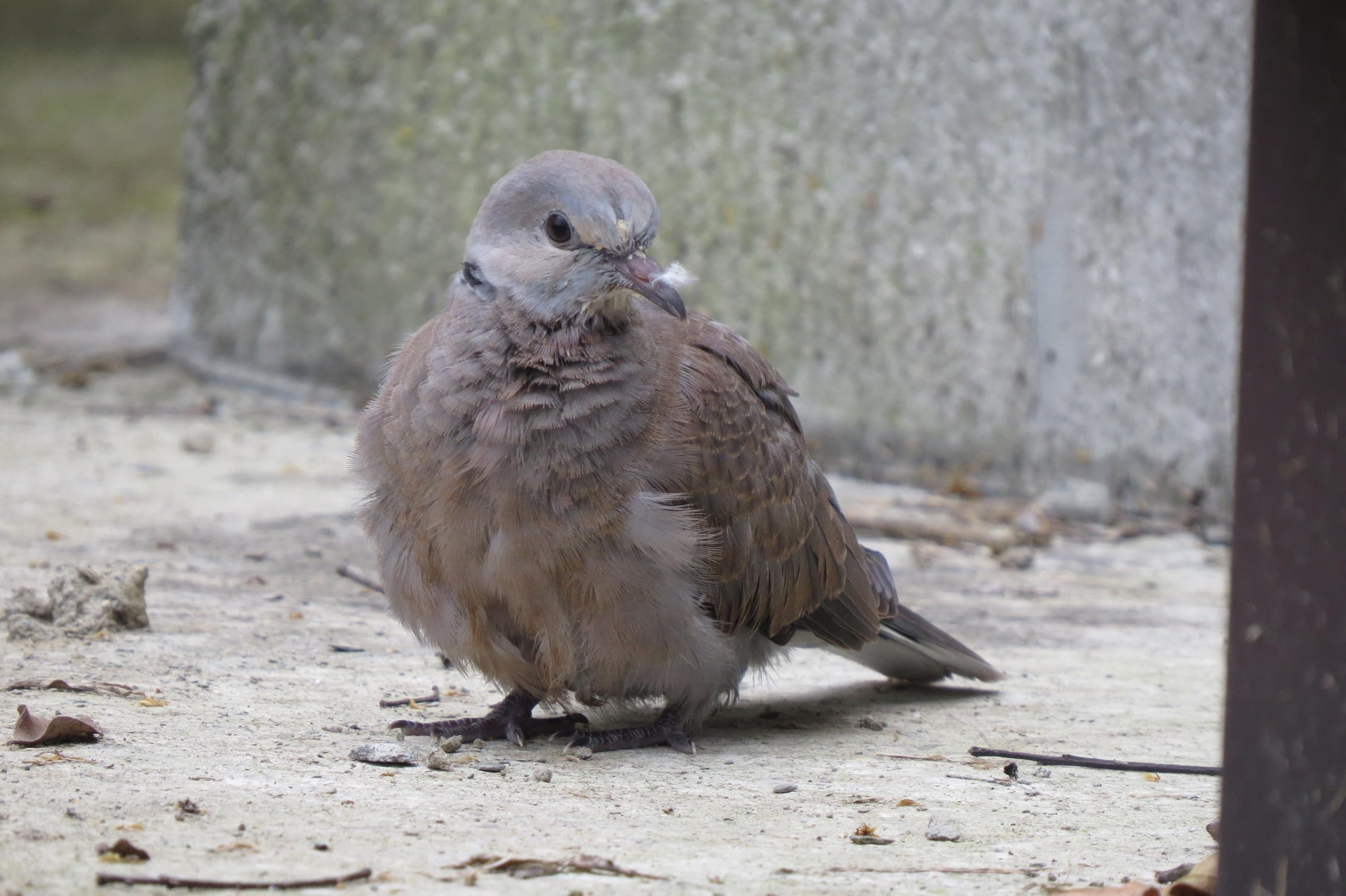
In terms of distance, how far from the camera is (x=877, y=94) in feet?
21.1

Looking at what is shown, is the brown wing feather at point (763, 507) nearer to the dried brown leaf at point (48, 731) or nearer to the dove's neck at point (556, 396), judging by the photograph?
the dove's neck at point (556, 396)

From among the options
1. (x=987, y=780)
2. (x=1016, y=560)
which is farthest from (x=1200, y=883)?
(x=1016, y=560)

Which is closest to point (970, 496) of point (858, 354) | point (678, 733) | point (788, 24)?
point (858, 354)

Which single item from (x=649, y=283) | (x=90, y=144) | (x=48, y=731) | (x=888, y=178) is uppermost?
(x=90, y=144)

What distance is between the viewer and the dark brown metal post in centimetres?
184

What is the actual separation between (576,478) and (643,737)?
636 millimetres

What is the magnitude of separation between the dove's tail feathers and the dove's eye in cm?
117

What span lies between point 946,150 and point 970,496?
141 centimetres

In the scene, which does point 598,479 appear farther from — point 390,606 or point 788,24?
point 788,24

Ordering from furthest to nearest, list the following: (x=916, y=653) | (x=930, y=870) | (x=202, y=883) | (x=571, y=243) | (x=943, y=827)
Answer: (x=916, y=653) → (x=571, y=243) → (x=943, y=827) → (x=930, y=870) → (x=202, y=883)

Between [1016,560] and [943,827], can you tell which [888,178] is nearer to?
[1016,560]

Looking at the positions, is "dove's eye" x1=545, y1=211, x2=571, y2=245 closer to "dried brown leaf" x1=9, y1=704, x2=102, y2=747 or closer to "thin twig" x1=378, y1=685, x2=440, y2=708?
"thin twig" x1=378, y1=685, x2=440, y2=708

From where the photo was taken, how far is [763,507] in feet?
10.9

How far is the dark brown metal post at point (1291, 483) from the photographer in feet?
6.03
